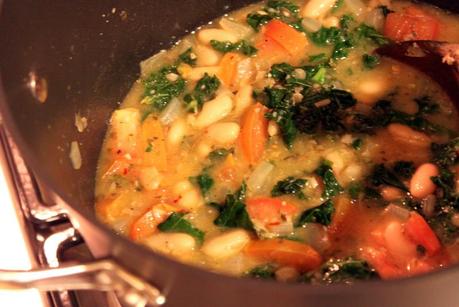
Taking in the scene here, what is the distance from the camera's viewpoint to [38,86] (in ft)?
5.52

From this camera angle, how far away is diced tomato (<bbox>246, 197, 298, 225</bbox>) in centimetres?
187

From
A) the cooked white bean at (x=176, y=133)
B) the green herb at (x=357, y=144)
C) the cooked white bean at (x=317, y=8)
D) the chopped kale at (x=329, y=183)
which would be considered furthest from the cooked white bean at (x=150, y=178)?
the cooked white bean at (x=317, y=8)

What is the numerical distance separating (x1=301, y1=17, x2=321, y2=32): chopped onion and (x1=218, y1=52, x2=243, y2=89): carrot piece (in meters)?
0.28

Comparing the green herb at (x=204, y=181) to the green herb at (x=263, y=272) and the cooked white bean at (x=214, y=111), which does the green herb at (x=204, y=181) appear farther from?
the green herb at (x=263, y=272)

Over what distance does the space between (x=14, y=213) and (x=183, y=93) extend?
0.67 meters

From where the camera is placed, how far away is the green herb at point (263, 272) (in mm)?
1722

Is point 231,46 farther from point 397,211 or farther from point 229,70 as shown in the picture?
point 397,211

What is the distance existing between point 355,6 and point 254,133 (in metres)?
0.69

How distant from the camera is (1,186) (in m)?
1.89

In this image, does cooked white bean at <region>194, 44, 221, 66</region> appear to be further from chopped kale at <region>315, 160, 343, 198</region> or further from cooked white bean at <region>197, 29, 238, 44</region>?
chopped kale at <region>315, 160, 343, 198</region>

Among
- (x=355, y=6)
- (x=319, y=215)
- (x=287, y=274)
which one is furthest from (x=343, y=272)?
(x=355, y=6)

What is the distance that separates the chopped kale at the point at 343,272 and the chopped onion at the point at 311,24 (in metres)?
0.95

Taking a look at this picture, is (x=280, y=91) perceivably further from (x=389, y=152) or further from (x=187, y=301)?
(x=187, y=301)

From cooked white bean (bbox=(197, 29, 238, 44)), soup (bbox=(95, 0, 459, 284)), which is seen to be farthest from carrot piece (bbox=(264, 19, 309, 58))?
cooked white bean (bbox=(197, 29, 238, 44))
